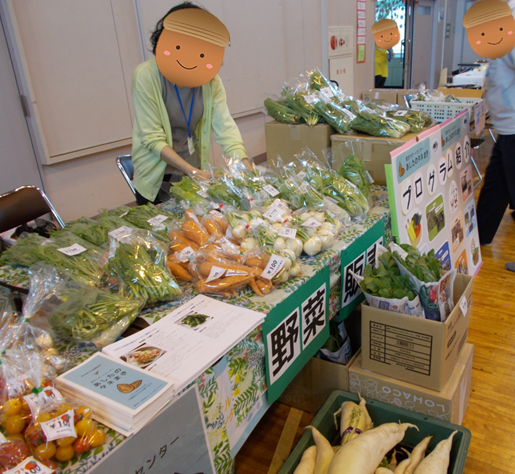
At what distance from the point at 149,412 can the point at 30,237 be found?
1.08 meters

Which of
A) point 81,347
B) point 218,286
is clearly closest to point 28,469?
point 81,347

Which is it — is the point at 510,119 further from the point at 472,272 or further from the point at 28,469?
the point at 28,469

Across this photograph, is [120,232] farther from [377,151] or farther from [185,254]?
[377,151]

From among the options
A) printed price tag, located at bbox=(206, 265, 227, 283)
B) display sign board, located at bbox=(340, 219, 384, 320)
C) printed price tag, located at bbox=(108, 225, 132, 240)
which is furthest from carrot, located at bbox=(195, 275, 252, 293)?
display sign board, located at bbox=(340, 219, 384, 320)

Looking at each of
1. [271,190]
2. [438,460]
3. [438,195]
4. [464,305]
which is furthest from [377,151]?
[438,460]

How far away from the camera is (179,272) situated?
4.71ft

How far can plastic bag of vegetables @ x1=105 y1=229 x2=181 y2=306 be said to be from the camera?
4.25ft

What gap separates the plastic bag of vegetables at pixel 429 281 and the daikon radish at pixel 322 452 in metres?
0.56

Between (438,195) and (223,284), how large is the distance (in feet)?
5.22

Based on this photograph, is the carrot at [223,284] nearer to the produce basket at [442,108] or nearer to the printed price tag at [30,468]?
the printed price tag at [30,468]

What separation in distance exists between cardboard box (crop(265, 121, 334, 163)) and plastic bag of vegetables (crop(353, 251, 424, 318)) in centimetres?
119

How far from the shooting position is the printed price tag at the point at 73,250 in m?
1.46
